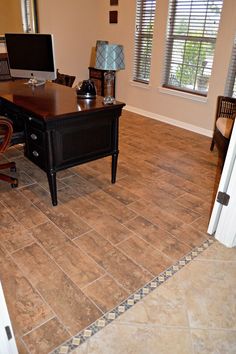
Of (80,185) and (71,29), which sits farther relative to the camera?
(71,29)

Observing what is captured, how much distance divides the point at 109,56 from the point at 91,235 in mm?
1489

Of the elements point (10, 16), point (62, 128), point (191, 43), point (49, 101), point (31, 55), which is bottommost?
point (62, 128)

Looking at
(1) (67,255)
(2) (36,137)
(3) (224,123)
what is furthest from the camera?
(3) (224,123)

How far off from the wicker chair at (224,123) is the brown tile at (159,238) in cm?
131

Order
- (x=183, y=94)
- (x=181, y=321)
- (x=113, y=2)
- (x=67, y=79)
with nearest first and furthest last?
(x=181, y=321)
(x=67, y=79)
(x=183, y=94)
(x=113, y=2)

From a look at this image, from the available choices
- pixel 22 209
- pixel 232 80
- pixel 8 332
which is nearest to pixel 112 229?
pixel 22 209

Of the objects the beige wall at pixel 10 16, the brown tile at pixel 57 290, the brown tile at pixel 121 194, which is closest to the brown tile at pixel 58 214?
the brown tile at pixel 57 290

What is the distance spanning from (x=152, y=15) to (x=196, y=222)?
355 cm

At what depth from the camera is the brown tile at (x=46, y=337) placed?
4.42 feet

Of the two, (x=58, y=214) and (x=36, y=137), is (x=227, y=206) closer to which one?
(x=58, y=214)

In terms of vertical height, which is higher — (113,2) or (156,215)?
(113,2)

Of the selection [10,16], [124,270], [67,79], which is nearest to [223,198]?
[124,270]

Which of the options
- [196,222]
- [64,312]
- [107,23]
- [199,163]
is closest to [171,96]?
[199,163]

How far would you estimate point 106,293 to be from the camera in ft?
5.38
